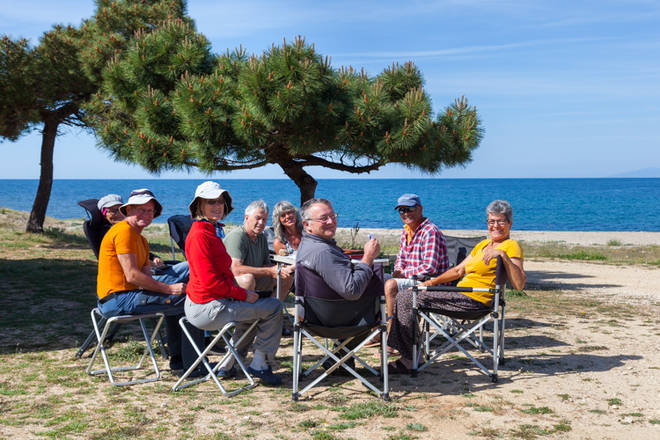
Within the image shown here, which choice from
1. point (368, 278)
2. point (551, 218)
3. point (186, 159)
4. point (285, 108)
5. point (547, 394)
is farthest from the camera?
point (551, 218)

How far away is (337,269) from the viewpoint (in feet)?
11.8

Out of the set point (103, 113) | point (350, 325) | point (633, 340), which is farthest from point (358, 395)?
point (103, 113)

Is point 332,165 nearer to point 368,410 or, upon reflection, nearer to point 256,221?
point 256,221

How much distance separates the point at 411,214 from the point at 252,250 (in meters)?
1.35

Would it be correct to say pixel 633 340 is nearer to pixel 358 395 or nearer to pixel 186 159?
pixel 358 395

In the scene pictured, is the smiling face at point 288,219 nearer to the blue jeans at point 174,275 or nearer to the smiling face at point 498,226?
the blue jeans at point 174,275

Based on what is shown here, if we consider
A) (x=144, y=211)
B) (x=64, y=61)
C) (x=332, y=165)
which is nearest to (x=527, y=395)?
(x=144, y=211)

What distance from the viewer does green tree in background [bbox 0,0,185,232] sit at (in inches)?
488

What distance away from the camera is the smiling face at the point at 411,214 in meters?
4.86

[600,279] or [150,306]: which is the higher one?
[150,306]

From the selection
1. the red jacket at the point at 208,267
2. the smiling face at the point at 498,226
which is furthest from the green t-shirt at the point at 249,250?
the smiling face at the point at 498,226

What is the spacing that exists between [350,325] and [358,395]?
499 mm

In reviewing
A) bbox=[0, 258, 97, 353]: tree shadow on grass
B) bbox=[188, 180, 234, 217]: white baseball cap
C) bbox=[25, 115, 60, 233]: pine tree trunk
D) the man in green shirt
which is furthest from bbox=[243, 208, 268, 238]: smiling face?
bbox=[25, 115, 60, 233]: pine tree trunk

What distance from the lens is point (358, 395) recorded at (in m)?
3.85
